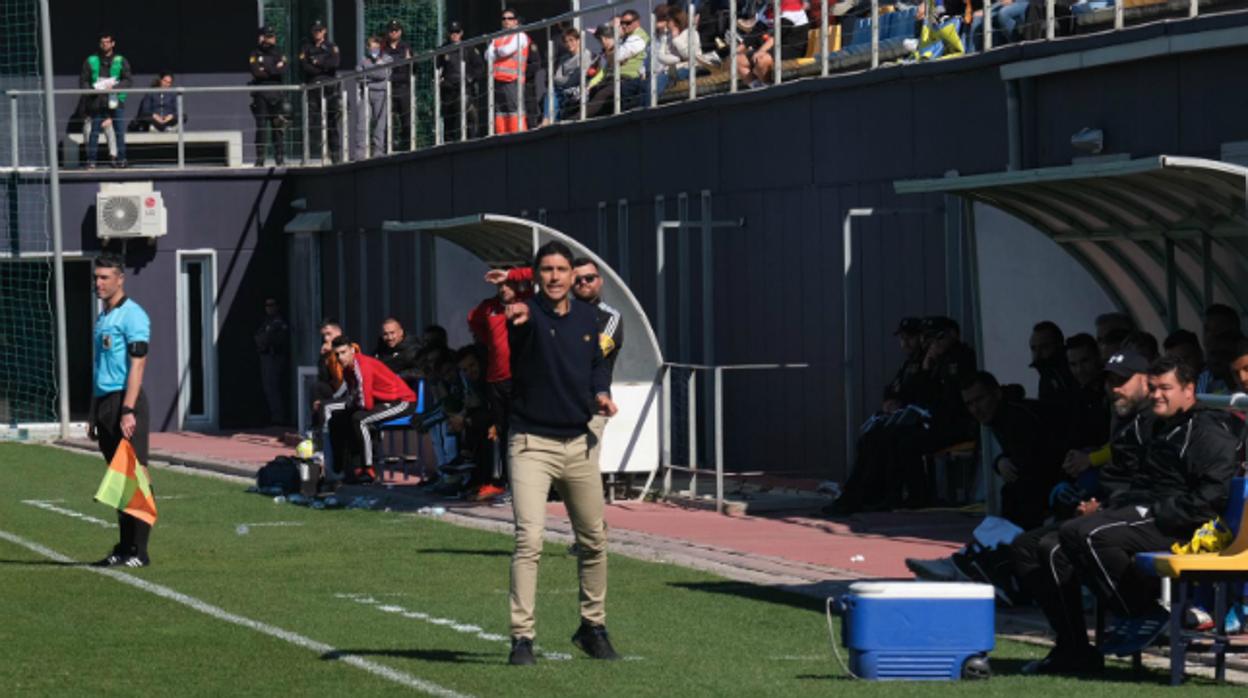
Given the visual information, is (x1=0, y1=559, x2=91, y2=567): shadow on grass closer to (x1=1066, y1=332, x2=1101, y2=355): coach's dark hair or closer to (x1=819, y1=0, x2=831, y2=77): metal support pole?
(x1=1066, y1=332, x2=1101, y2=355): coach's dark hair

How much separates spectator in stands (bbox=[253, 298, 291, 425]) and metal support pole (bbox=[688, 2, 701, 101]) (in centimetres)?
1442

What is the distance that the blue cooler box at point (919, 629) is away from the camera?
10367mm

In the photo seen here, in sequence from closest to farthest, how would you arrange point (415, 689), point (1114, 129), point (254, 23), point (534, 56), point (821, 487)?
point (415, 689) < point (1114, 129) < point (821, 487) < point (534, 56) < point (254, 23)

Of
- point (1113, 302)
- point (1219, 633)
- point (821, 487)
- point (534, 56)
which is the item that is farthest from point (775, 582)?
point (534, 56)

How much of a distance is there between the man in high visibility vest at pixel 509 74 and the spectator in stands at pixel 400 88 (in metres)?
2.83

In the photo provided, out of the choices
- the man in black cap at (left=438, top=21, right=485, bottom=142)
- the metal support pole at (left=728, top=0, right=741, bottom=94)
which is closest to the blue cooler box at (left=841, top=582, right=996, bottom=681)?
the metal support pole at (left=728, top=0, right=741, bottom=94)

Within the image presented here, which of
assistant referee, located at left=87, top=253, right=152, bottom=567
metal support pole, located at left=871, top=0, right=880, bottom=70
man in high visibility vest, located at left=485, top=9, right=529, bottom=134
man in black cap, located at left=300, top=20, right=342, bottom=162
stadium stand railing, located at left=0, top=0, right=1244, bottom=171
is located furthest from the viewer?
man in black cap, located at left=300, top=20, right=342, bottom=162

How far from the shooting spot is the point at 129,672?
11023mm

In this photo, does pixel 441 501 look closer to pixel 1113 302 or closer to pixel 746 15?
pixel 746 15

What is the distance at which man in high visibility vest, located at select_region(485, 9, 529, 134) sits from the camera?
91.6ft

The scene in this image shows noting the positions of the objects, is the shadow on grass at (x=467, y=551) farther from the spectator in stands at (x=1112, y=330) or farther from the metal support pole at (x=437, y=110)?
the metal support pole at (x=437, y=110)

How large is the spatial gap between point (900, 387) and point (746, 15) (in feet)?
17.1

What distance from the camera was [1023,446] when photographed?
13.6 metres

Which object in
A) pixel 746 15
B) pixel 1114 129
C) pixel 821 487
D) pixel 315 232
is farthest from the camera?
pixel 315 232
